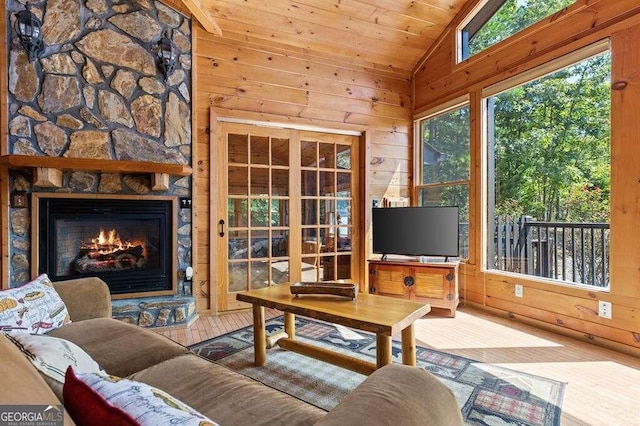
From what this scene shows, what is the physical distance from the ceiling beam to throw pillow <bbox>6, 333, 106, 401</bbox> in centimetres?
309

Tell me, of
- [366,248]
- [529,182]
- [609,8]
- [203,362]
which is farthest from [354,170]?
[203,362]

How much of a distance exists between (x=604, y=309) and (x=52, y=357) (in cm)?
349

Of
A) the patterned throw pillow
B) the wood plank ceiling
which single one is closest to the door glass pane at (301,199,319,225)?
the wood plank ceiling

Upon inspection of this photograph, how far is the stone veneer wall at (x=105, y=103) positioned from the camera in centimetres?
282

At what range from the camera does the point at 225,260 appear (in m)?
3.67

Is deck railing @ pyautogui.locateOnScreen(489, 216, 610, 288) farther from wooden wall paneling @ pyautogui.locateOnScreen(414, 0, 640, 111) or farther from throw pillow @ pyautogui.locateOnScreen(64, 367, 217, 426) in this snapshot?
throw pillow @ pyautogui.locateOnScreen(64, 367, 217, 426)

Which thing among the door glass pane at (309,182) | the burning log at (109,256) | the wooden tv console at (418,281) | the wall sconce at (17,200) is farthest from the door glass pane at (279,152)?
the wall sconce at (17,200)

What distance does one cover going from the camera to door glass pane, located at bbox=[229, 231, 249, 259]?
12.2 ft

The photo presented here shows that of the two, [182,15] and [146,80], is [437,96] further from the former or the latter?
[146,80]

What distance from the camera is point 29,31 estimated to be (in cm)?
274

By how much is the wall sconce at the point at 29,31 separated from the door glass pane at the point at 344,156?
2.98 metres

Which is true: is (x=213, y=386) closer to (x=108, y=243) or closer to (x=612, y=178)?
(x=108, y=243)

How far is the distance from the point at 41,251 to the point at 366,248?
3.27m

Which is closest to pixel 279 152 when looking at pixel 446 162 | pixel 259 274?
pixel 259 274
